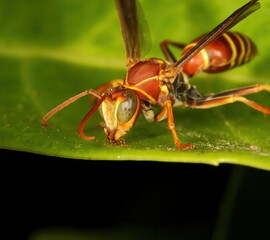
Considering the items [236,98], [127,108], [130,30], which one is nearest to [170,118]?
[127,108]

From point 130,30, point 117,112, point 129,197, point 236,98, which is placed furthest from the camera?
point 130,30

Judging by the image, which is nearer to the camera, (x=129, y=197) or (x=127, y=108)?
(x=127, y=108)

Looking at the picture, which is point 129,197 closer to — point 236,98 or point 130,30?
point 236,98

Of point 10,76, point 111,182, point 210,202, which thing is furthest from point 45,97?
point 210,202

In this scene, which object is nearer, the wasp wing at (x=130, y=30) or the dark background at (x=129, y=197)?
the dark background at (x=129, y=197)

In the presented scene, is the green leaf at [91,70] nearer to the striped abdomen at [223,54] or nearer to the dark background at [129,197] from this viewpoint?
the striped abdomen at [223,54]

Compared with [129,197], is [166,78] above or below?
above

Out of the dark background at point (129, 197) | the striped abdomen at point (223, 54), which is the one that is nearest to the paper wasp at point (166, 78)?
the striped abdomen at point (223, 54)
